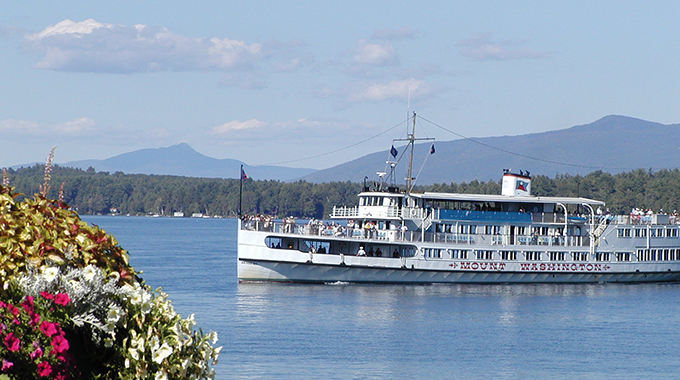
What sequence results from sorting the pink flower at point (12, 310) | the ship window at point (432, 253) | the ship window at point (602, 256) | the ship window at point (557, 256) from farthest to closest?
the ship window at point (602, 256)
the ship window at point (557, 256)
the ship window at point (432, 253)
the pink flower at point (12, 310)

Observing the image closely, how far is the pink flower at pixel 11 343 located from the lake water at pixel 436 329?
64.5ft

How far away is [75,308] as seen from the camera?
8445 millimetres

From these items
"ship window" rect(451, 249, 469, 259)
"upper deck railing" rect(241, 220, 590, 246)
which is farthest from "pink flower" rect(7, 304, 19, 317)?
"ship window" rect(451, 249, 469, 259)

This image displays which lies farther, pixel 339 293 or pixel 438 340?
pixel 339 293

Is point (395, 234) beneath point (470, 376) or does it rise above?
above

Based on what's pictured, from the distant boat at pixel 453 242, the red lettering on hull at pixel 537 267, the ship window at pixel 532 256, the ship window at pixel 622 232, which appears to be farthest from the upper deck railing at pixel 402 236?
the ship window at pixel 622 232

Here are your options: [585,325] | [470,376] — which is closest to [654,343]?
[585,325]

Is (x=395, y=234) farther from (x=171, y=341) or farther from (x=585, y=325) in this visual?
(x=171, y=341)

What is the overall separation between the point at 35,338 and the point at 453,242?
45.3 metres

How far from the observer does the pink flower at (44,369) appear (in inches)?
313

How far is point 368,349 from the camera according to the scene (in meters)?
33.1

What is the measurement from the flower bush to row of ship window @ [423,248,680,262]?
43.4 metres

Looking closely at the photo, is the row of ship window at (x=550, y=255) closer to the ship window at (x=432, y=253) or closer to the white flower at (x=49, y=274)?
the ship window at (x=432, y=253)

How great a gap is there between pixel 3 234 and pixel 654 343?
108ft
